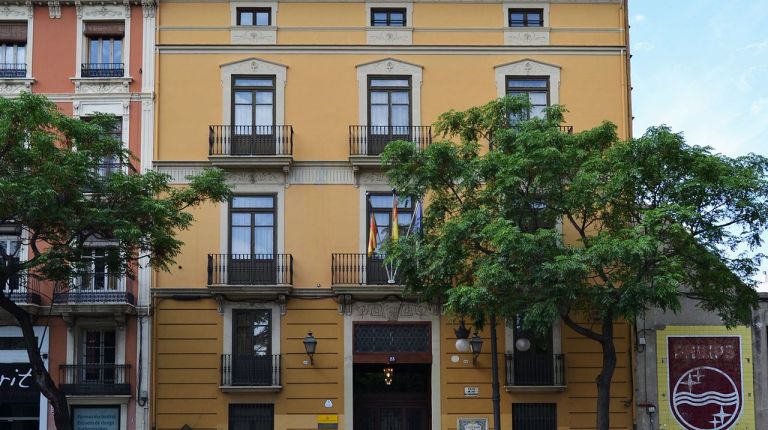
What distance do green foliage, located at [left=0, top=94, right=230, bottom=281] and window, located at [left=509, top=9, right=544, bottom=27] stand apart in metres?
10.1

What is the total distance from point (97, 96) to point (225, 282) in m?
6.27

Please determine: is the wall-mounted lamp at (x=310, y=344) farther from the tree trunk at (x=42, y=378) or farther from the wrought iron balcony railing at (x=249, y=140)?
the tree trunk at (x=42, y=378)

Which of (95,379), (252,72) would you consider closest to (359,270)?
(252,72)

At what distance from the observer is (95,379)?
28.1 metres

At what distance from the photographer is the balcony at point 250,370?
27938 mm

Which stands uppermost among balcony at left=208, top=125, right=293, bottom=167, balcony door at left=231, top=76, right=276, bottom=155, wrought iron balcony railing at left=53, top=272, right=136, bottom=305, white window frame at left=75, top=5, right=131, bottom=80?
white window frame at left=75, top=5, right=131, bottom=80

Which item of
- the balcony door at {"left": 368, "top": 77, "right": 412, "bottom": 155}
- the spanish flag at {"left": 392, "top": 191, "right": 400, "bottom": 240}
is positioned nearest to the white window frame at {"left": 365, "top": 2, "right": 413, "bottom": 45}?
the balcony door at {"left": 368, "top": 77, "right": 412, "bottom": 155}

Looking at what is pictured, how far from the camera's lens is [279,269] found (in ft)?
92.8

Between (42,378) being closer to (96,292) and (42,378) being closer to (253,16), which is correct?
(96,292)

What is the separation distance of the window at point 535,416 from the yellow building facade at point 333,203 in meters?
0.05

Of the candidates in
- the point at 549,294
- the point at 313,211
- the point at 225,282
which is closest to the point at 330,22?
the point at 313,211

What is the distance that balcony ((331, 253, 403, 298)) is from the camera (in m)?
28.0

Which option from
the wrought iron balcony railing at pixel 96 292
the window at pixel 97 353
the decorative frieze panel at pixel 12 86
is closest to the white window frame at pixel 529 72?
the wrought iron balcony railing at pixel 96 292

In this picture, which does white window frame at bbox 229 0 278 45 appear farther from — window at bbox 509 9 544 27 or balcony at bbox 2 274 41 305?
balcony at bbox 2 274 41 305
